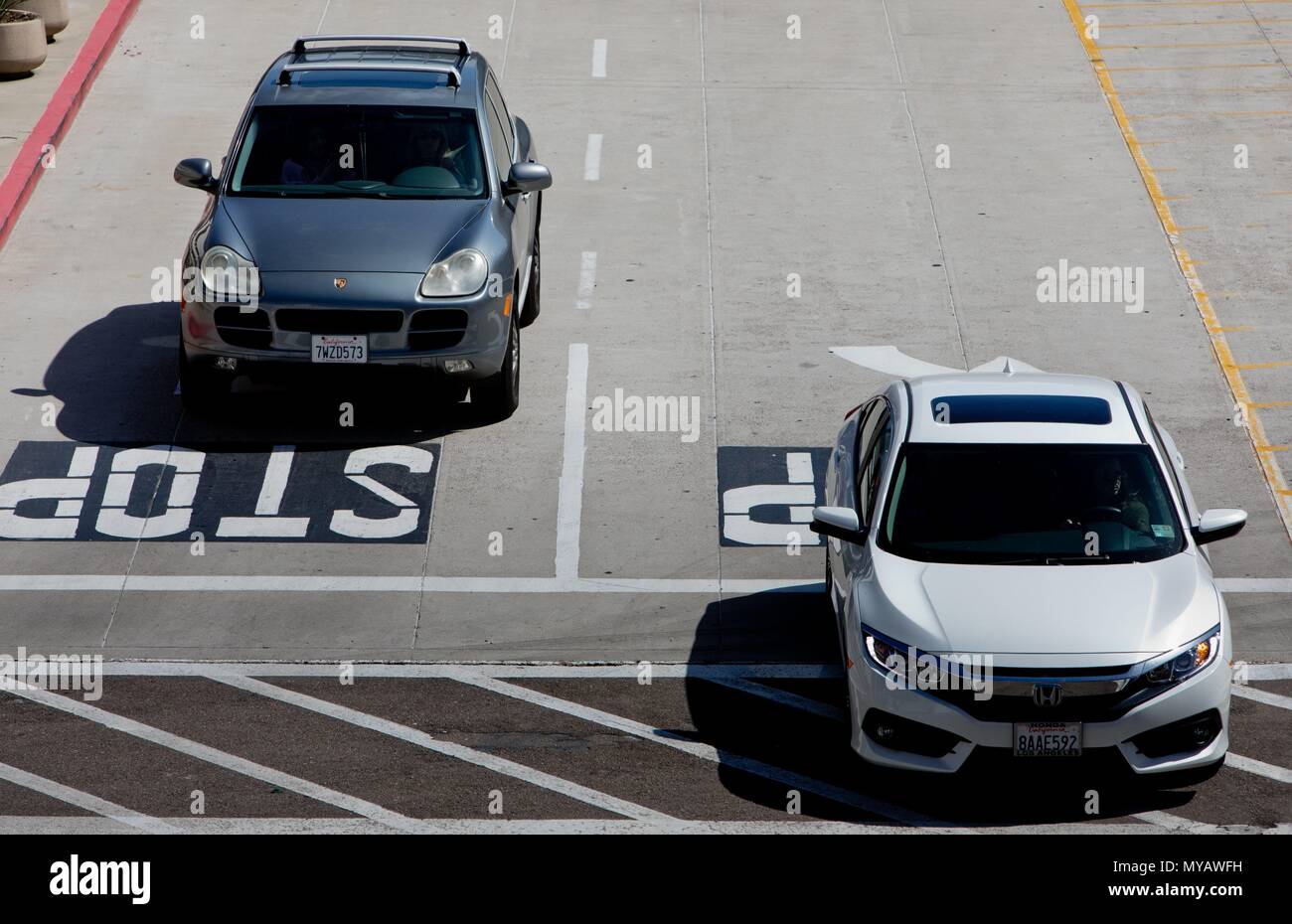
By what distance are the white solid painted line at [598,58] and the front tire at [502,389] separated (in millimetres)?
7523

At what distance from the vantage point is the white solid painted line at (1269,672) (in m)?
9.59

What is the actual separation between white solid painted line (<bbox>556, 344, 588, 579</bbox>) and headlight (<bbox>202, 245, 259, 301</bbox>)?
2.43 metres

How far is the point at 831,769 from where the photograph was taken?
847 centimetres

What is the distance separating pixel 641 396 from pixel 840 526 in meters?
4.60

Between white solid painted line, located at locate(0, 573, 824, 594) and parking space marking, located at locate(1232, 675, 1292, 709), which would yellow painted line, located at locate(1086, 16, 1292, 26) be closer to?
white solid painted line, located at locate(0, 573, 824, 594)

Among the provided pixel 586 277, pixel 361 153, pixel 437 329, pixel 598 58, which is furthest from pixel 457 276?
pixel 598 58

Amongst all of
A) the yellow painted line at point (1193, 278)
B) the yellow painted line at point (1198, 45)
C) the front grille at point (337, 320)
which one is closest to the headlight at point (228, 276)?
the front grille at point (337, 320)

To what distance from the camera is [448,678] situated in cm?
955

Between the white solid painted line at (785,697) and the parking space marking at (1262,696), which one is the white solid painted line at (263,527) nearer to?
the white solid painted line at (785,697)

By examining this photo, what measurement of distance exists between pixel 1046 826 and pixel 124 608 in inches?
219

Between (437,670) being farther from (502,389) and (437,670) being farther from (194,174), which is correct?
(194,174)

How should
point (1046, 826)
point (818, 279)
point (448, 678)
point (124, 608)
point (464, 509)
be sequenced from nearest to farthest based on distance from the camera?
point (1046, 826), point (448, 678), point (124, 608), point (464, 509), point (818, 279)

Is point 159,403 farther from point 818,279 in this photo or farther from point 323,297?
point 818,279

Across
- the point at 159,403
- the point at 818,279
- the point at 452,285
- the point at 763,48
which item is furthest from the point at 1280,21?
the point at 159,403
